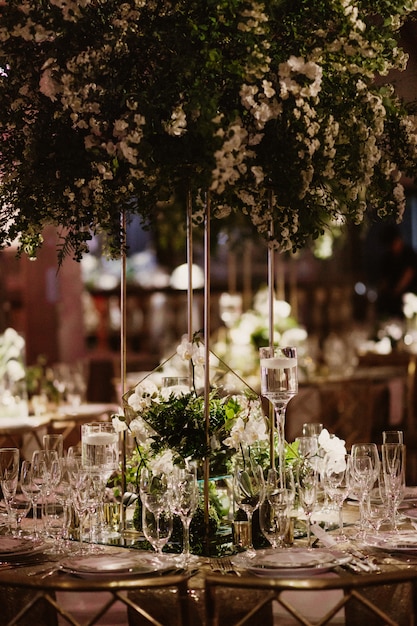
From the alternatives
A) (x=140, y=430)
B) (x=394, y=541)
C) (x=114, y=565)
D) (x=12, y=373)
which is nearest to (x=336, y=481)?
(x=394, y=541)

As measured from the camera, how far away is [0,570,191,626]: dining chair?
82.4 inches

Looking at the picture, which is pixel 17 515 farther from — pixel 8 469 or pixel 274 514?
pixel 274 514

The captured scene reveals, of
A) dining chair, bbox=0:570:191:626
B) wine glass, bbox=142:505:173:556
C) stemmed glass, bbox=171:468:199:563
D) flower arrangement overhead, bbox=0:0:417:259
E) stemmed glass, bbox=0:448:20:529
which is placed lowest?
dining chair, bbox=0:570:191:626

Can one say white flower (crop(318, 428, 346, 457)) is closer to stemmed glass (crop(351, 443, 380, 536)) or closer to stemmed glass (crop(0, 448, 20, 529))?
stemmed glass (crop(351, 443, 380, 536))

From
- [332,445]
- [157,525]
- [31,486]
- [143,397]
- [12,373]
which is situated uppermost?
[12,373]

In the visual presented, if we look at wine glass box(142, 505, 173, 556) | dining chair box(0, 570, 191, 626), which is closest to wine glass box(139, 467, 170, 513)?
wine glass box(142, 505, 173, 556)

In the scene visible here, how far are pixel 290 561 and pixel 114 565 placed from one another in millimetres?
424

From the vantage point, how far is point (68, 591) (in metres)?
2.16

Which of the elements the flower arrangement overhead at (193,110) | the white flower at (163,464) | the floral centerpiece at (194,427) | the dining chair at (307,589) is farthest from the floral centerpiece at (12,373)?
the dining chair at (307,589)

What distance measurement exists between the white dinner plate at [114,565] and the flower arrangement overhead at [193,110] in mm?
836

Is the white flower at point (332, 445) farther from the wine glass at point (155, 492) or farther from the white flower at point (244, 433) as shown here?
the wine glass at point (155, 492)

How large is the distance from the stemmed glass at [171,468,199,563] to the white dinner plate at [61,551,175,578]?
0.07m

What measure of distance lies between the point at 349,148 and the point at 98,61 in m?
0.71

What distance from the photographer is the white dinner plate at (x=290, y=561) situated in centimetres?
234
